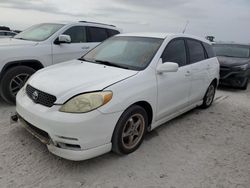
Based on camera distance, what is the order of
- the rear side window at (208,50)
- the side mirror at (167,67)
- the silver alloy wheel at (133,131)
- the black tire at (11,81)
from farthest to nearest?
the rear side window at (208,50) → the black tire at (11,81) → the side mirror at (167,67) → the silver alloy wheel at (133,131)

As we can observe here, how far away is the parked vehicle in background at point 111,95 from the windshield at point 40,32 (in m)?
1.80

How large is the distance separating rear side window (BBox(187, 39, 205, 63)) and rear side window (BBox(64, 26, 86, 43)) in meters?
2.92

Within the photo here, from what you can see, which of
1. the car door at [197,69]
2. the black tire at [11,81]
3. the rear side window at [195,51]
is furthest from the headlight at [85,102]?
the black tire at [11,81]

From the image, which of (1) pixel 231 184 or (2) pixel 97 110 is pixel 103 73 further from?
(1) pixel 231 184

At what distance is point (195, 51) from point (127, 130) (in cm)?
252

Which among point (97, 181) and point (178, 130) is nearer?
point (97, 181)

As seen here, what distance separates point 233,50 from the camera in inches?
379

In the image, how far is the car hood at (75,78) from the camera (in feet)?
9.96

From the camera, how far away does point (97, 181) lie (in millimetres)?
2904

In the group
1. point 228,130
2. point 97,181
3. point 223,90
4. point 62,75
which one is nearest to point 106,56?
point 62,75

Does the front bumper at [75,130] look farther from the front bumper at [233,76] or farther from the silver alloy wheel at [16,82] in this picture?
the front bumper at [233,76]

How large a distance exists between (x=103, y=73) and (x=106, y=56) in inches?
33.4

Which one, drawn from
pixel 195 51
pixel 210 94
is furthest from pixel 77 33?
pixel 210 94

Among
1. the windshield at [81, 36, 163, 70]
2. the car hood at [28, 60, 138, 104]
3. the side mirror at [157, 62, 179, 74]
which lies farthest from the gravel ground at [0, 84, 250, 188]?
the windshield at [81, 36, 163, 70]
